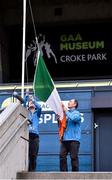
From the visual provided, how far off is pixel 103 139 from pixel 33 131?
4741 mm

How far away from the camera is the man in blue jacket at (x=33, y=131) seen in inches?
451

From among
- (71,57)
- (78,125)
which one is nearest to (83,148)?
(78,125)

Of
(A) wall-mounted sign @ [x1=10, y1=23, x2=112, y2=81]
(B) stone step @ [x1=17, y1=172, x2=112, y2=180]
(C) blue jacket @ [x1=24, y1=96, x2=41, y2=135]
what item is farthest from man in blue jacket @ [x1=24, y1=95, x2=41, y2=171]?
(A) wall-mounted sign @ [x1=10, y1=23, x2=112, y2=81]

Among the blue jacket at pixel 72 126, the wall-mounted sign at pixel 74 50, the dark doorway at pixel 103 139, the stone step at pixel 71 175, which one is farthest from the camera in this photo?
the wall-mounted sign at pixel 74 50

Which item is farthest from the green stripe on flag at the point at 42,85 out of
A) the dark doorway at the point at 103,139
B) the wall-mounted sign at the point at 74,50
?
the wall-mounted sign at the point at 74,50

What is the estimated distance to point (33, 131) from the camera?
1162 cm

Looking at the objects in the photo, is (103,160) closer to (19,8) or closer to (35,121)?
(35,121)

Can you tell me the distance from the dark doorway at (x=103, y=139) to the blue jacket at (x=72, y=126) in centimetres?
423

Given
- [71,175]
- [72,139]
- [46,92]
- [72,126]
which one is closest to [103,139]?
[72,126]

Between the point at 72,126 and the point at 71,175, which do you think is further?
the point at 72,126

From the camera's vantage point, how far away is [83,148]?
607 inches

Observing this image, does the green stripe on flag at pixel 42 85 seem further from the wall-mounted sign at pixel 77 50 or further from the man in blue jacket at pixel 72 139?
the wall-mounted sign at pixel 77 50

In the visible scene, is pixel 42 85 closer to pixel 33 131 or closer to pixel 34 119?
pixel 34 119

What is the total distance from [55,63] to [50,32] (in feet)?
3.59
